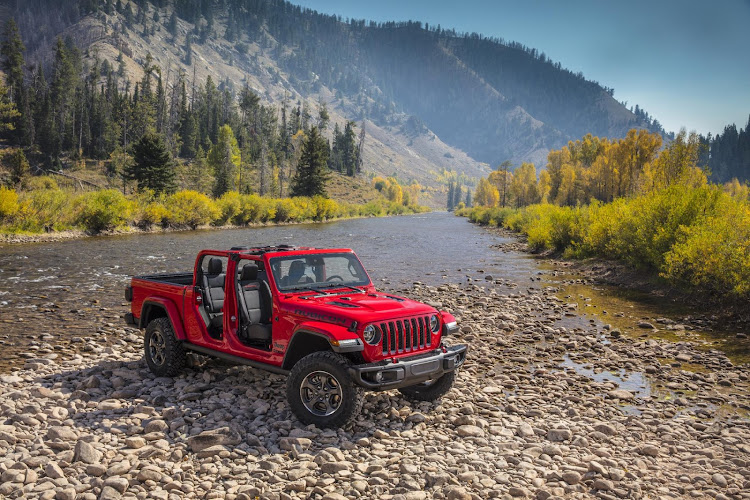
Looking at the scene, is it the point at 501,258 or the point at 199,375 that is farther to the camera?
the point at 501,258

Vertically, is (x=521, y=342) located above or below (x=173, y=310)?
below

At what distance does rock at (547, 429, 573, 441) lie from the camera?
282 inches

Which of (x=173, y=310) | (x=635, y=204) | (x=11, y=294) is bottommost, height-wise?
(x=11, y=294)

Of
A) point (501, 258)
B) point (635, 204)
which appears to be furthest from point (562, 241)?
point (635, 204)

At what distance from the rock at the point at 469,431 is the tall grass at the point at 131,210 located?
135 ft

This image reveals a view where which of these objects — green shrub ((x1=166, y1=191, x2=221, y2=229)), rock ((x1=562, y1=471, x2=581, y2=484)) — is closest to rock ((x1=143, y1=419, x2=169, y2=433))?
rock ((x1=562, y1=471, x2=581, y2=484))

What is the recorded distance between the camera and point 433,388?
26.7 ft

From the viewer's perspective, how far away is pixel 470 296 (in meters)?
19.8

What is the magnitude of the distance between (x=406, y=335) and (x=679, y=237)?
1781 centimetres

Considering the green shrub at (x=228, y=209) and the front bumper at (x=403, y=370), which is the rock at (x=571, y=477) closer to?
the front bumper at (x=403, y=370)

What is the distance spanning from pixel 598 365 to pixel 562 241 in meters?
26.6

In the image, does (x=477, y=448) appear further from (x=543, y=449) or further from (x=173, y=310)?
(x=173, y=310)

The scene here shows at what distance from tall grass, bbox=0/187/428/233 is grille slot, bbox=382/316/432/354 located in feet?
133

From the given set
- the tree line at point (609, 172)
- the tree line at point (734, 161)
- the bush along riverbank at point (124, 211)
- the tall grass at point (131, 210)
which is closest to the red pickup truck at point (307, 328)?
the bush along riverbank at point (124, 211)
